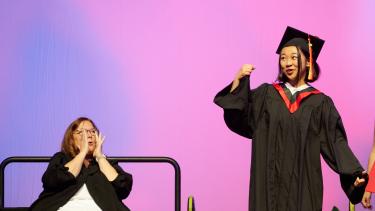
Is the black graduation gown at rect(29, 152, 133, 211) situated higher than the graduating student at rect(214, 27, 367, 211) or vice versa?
the graduating student at rect(214, 27, 367, 211)

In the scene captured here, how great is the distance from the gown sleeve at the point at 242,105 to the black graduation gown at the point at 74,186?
2.61ft

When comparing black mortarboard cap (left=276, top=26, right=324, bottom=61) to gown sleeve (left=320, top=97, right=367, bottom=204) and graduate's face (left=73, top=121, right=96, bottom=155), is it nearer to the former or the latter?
gown sleeve (left=320, top=97, right=367, bottom=204)

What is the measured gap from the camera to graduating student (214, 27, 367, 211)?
3.68 meters

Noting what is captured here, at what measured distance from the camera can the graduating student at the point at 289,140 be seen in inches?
145

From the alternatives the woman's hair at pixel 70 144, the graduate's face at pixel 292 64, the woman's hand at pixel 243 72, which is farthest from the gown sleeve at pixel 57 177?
the graduate's face at pixel 292 64

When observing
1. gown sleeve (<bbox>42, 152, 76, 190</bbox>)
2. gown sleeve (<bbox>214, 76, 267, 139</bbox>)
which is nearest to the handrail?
gown sleeve (<bbox>42, 152, 76, 190</bbox>)

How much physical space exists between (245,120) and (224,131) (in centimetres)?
138

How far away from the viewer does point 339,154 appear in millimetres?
3695

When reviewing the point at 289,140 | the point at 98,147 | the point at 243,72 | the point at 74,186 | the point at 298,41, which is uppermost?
the point at 298,41

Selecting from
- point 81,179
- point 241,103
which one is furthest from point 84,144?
point 241,103

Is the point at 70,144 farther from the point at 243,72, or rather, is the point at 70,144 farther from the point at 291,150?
the point at 291,150

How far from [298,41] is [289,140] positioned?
614mm

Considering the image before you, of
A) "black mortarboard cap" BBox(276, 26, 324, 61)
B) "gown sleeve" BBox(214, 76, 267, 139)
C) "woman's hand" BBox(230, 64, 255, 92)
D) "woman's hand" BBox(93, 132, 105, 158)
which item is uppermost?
"black mortarboard cap" BBox(276, 26, 324, 61)

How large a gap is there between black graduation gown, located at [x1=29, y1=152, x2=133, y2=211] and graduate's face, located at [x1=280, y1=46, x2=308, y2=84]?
3.70 feet
